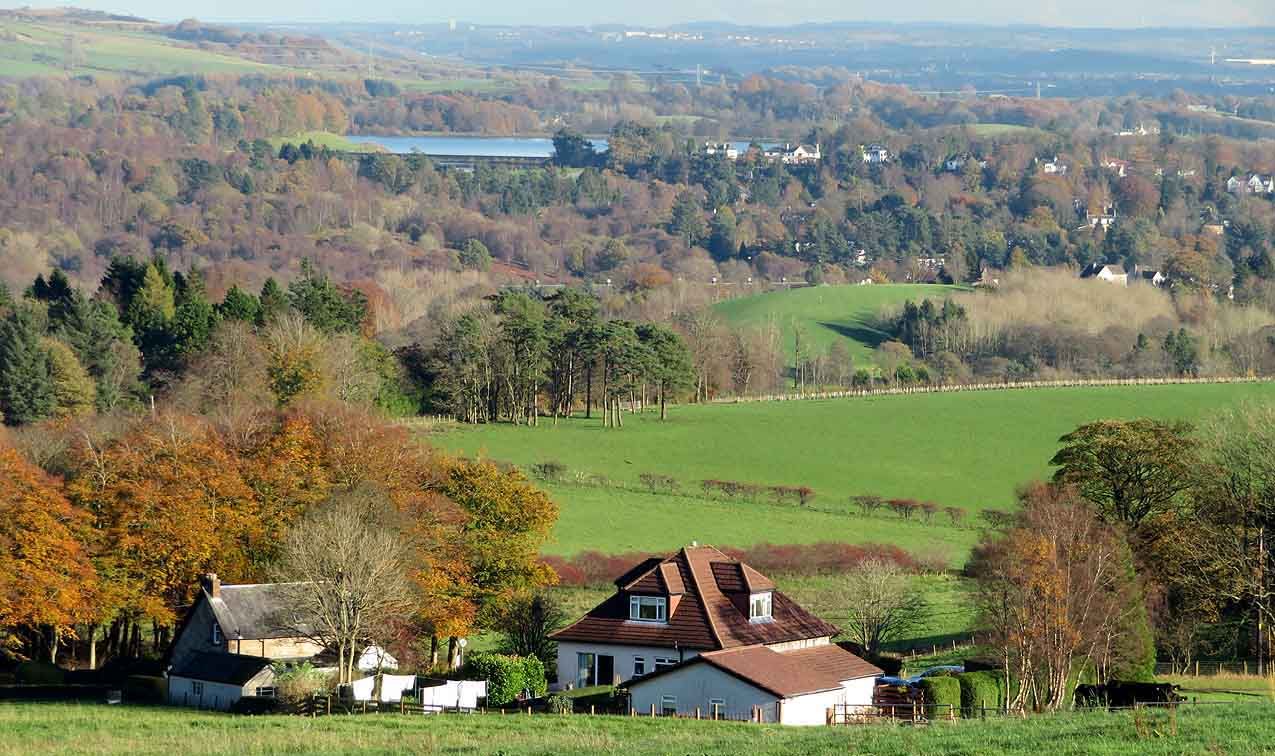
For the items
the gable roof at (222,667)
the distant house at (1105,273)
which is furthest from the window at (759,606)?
the distant house at (1105,273)

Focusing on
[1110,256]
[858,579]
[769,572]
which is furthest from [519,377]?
[1110,256]

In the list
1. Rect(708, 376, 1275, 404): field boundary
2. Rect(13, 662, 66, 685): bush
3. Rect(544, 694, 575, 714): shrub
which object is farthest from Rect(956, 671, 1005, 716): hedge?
Rect(708, 376, 1275, 404): field boundary

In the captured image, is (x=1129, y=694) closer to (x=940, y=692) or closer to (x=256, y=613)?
(x=940, y=692)

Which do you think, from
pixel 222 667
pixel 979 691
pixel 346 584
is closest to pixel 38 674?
pixel 222 667

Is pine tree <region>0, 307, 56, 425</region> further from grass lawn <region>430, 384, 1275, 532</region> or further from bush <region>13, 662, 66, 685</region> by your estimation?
bush <region>13, 662, 66, 685</region>

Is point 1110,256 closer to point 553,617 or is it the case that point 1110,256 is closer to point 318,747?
point 553,617

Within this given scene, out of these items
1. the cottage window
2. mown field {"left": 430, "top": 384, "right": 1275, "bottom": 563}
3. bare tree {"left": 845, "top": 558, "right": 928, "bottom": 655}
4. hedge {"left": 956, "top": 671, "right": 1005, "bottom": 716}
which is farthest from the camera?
mown field {"left": 430, "top": 384, "right": 1275, "bottom": 563}

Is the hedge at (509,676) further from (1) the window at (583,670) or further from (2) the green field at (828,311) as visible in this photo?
(2) the green field at (828,311)
